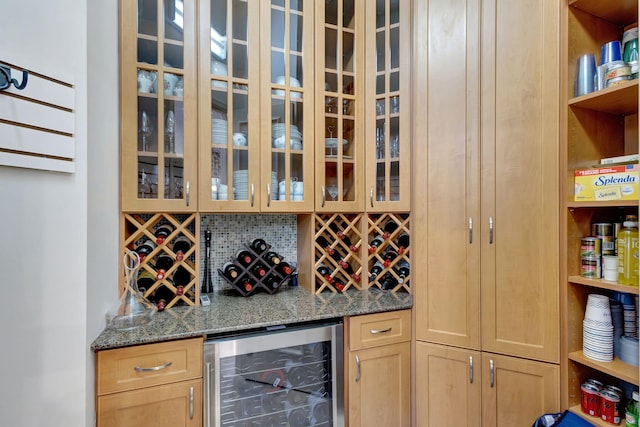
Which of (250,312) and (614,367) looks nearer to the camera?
(614,367)

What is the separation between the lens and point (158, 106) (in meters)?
1.53

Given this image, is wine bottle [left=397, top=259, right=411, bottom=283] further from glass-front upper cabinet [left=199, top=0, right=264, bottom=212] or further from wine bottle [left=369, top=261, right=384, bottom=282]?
glass-front upper cabinet [left=199, top=0, right=264, bottom=212]

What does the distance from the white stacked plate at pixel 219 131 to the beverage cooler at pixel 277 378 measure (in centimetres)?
98

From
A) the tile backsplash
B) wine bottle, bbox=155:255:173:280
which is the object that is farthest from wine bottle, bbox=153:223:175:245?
the tile backsplash

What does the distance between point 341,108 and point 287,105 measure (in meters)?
0.34

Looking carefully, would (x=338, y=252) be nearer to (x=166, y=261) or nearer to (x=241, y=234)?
(x=241, y=234)

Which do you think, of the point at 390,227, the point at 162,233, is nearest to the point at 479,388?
the point at 390,227

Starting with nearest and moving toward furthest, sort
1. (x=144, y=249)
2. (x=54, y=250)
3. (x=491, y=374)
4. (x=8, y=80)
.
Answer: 1. (x=8, y=80)
2. (x=54, y=250)
3. (x=491, y=374)
4. (x=144, y=249)

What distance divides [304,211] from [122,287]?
0.98m

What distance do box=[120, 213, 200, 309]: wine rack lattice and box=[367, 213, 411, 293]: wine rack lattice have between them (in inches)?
40.9

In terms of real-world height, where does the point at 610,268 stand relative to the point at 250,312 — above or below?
above

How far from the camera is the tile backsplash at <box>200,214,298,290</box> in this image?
1.98 meters

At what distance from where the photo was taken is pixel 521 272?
1415 mm

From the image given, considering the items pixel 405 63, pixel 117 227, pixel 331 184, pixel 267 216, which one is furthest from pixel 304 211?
pixel 405 63
